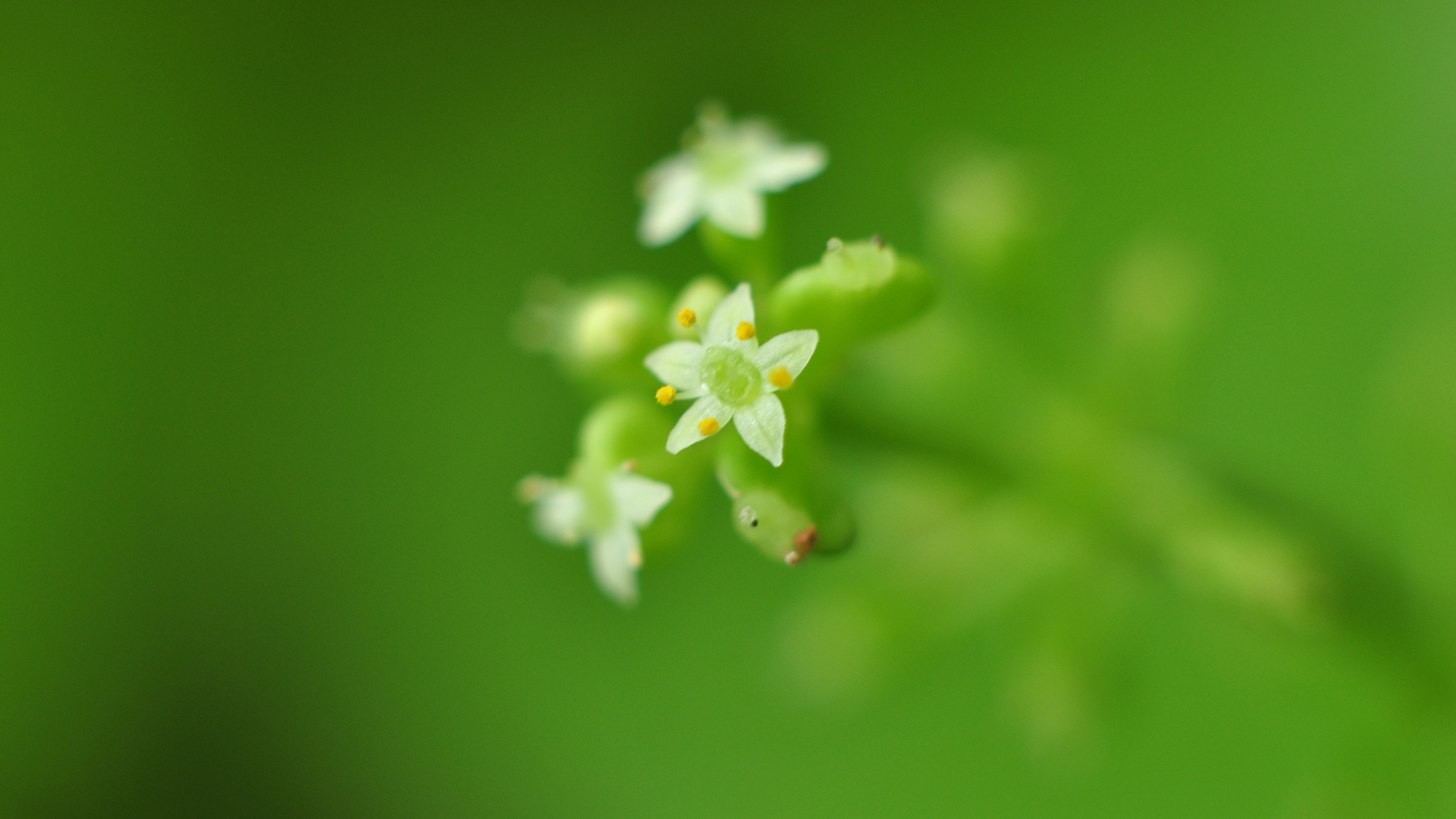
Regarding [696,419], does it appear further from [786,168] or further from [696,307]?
[786,168]

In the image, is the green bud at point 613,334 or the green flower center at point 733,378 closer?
the green flower center at point 733,378

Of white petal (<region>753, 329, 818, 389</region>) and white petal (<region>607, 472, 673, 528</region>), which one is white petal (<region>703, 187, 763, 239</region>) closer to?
white petal (<region>753, 329, 818, 389</region>)

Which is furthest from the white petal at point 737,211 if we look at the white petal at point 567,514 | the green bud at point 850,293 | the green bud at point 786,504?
the white petal at point 567,514

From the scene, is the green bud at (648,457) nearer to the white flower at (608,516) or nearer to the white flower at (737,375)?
the white flower at (608,516)

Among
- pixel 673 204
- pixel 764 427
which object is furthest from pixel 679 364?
pixel 673 204

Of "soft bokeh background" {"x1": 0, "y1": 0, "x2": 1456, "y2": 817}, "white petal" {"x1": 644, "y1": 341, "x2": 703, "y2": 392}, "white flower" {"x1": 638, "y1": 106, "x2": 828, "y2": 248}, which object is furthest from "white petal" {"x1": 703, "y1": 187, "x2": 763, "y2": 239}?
"soft bokeh background" {"x1": 0, "y1": 0, "x2": 1456, "y2": 817}
